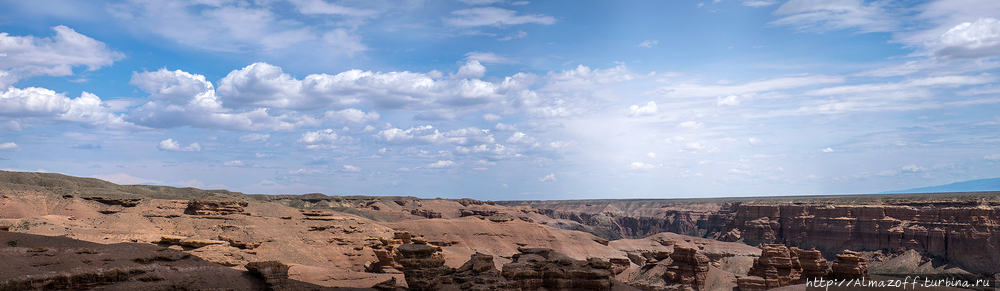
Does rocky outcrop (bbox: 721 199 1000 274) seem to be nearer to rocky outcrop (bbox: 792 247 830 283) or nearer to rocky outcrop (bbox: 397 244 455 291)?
rocky outcrop (bbox: 792 247 830 283)

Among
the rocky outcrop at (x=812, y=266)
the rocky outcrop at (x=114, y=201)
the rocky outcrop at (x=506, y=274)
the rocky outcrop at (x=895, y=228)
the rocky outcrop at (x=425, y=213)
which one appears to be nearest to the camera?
the rocky outcrop at (x=506, y=274)

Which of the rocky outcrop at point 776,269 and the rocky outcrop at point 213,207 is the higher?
the rocky outcrop at point 213,207

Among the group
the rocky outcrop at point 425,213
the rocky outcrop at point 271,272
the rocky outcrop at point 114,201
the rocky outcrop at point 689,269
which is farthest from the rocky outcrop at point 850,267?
the rocky outcrop at point 425,213

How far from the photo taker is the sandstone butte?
28844 millimetres

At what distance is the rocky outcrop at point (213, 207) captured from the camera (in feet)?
166

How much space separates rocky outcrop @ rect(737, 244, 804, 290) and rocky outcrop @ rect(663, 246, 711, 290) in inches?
197

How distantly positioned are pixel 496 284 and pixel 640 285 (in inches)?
983

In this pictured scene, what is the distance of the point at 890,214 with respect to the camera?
3433 inches

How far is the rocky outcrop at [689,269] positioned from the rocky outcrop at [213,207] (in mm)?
45126

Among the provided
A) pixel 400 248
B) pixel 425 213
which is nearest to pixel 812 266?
pixel 400 248

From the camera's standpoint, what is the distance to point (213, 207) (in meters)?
51.8

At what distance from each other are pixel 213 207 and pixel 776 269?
179 feet

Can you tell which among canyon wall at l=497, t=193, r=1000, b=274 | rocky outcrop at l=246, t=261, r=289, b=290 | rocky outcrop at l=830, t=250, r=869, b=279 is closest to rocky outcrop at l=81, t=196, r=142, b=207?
rocky outcrop at l=246, t=261, r=289, b=290

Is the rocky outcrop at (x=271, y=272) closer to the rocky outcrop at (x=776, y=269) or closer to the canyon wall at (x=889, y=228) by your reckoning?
the rocky outcrop at (x=776, y=269)
